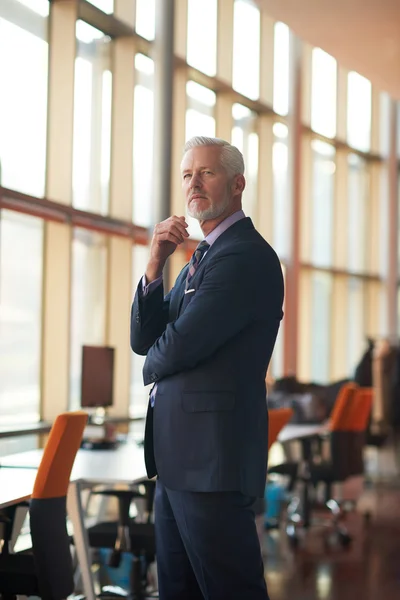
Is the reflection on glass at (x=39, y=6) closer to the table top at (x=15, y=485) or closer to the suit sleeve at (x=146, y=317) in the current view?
the table top at (x=15, y=485)

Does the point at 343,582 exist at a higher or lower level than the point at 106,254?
lower

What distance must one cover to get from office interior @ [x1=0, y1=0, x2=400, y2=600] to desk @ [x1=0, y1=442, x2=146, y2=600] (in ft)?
3.69

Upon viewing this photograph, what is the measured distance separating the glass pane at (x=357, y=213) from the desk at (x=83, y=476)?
887cm

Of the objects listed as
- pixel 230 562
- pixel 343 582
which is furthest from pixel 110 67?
pixel 230 562

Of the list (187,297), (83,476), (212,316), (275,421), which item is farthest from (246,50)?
(212,316)

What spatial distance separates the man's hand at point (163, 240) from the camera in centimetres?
236

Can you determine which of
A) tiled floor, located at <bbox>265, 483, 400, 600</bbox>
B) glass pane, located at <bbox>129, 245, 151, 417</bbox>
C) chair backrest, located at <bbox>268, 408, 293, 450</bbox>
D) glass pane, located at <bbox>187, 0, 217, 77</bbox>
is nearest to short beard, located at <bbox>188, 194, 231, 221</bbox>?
chair backrest, located at <bbox>268, 408, 293, 450</bbox>

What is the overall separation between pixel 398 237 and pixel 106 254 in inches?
277

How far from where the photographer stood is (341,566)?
19.6 feet

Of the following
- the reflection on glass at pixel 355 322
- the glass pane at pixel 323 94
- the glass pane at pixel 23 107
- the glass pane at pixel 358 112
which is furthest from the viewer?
the reflection on glass at pixel 355 322

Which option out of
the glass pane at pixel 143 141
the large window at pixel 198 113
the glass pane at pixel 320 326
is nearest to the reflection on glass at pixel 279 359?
the glass pane at pixel 320 326

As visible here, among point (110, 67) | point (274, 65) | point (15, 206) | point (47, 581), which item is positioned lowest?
point (47, 581)

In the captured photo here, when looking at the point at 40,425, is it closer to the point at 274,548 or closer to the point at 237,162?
the point at 274,548

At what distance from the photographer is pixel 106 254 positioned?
26.4 ft
